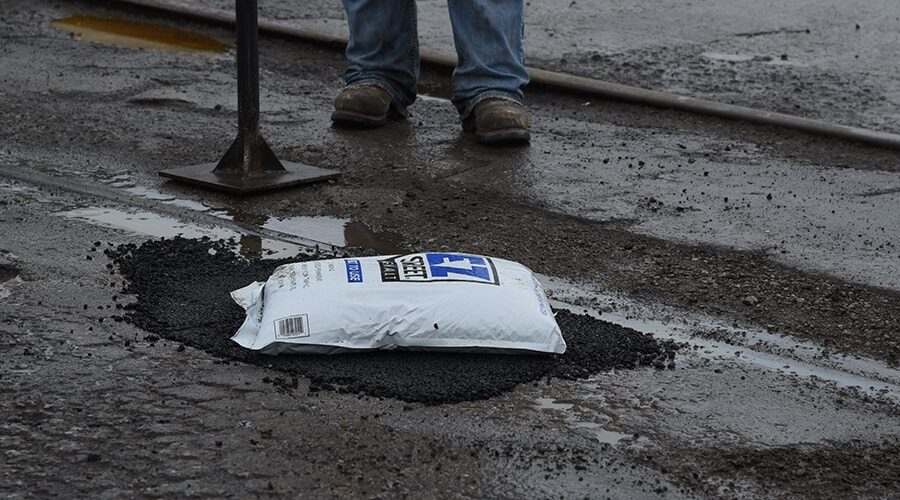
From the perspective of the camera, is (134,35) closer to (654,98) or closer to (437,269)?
(654,98)

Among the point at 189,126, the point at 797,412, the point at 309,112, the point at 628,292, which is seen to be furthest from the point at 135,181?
the point at 797,412

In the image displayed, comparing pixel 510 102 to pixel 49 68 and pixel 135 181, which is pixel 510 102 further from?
pixel 49 68

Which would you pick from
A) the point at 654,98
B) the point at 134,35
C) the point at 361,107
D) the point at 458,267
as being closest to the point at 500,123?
the point at 361,107

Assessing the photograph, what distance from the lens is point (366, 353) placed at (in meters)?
3.41

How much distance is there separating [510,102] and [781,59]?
207cm

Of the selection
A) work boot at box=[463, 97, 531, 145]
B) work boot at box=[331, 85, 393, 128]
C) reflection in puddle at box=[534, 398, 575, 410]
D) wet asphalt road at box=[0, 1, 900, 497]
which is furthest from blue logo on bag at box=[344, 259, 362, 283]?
work boot at box=[331, 85, 393, 128]

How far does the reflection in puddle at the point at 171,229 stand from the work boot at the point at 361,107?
1.31m

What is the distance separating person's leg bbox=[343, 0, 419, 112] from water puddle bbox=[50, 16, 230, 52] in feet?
4.91

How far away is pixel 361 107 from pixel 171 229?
4.79 ft

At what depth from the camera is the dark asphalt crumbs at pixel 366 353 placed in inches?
129

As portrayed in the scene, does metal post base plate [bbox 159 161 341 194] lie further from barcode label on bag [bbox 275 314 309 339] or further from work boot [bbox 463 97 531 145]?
barcode label on bag [bbox 275 314 309 339]

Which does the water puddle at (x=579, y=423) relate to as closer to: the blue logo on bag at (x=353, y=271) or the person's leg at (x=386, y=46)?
the blue logo on bag at (x=353, y=271)

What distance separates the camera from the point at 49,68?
6.60 m

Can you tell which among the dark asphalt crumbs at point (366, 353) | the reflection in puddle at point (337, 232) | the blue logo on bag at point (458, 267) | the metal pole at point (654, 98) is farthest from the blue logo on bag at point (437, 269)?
the metal pole at point (654, 98)
